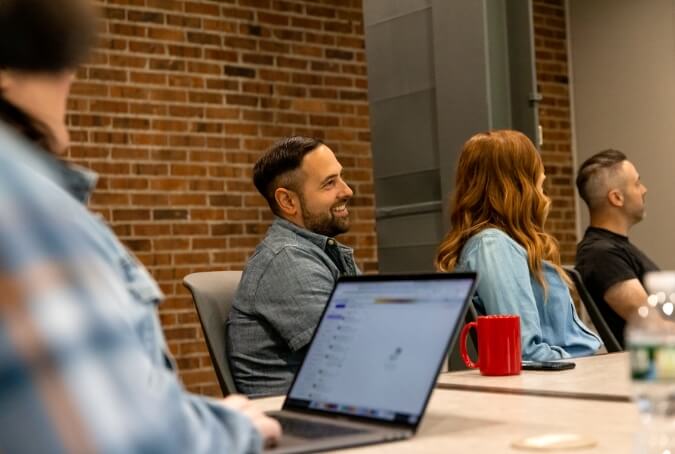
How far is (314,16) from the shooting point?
570 cm

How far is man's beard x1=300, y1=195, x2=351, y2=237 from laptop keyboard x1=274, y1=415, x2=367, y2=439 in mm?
1477

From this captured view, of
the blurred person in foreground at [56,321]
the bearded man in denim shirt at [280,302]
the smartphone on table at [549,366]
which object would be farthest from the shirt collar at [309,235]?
the blurred person in foreground at [56,321]

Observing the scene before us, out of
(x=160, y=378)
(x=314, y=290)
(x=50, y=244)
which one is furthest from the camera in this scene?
(x=314, y=290)

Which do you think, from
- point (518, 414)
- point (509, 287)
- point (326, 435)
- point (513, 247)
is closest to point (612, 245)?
point (513, 247)

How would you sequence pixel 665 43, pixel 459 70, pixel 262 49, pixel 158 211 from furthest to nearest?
1. pixel 665 43
2. pixel 262 49
3. pixel 158 211
4. pixel 459 70

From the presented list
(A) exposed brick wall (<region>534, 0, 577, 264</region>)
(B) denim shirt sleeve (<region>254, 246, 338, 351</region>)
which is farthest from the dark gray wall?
(A) exposed brick wall (<region>534, 0, 577, 264</region>)

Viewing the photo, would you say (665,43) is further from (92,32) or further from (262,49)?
(92,32)

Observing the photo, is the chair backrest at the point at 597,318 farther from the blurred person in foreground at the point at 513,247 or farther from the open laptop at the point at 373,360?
the open laptop at the point at 373,360

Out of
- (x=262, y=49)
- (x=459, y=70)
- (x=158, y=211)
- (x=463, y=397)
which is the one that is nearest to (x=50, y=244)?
(x=463, y=397)

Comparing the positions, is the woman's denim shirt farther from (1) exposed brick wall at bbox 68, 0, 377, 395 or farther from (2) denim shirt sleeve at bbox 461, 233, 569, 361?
(1) exposed brick wall at bbox 68, 0, 377, 395

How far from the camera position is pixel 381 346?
1449 mm

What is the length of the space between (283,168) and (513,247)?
706mm

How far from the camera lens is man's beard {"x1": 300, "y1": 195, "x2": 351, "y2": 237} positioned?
117 inches

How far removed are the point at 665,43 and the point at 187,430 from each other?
583 centimetres
